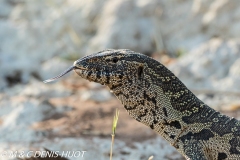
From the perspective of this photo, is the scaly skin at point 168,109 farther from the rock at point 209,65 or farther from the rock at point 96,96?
the rock at point 209,65

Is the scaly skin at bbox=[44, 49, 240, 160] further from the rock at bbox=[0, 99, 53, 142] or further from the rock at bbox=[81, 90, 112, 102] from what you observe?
the rock at bbox=[81, 90, 112, 102]

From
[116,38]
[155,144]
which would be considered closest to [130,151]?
[155,144]

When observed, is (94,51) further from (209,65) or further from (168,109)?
(168,109)

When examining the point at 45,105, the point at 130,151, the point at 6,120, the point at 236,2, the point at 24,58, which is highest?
the point at 236,2

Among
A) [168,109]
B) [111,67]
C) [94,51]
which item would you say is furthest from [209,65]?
[111,67]

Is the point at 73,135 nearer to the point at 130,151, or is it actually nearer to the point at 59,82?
the point at 130,151

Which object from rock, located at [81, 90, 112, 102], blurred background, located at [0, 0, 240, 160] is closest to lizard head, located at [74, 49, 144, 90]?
blurred background, located at [0, 0, 240, 160]
